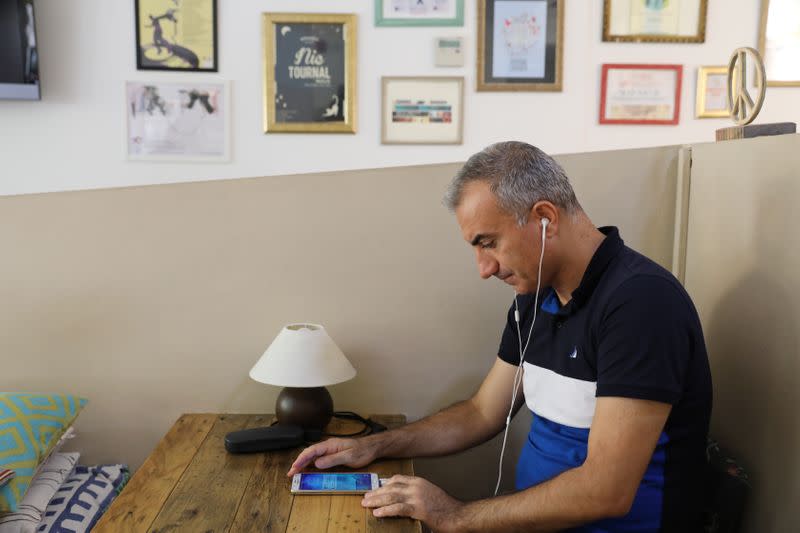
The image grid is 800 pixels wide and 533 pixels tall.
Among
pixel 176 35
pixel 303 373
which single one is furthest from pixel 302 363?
pixel 176 35

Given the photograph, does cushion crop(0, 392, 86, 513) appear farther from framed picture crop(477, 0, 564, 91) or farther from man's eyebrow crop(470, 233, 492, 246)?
framed picture crop(477, 0, 564, 91)

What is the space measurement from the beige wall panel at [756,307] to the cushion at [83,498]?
140cm

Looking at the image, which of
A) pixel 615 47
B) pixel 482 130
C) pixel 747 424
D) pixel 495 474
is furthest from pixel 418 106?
pixel 747 424

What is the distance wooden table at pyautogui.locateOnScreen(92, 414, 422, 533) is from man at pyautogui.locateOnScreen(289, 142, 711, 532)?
0.05 meters

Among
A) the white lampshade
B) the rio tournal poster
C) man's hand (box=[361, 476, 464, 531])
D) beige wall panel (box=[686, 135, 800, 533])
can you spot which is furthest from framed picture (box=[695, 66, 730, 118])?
man's hand (box=[361, 476, 464, 531])

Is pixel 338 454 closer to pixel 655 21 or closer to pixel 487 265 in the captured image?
pixel 487 265

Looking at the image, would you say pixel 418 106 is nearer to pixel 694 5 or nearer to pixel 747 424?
pixel 694 5

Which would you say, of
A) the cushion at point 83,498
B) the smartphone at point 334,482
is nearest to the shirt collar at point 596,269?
the smartphone at point 334,482

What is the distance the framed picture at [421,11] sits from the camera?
2.71 m

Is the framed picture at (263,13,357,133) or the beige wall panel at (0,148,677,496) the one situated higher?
the framed picture at (263,13,357,133)

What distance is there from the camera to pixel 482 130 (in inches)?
110

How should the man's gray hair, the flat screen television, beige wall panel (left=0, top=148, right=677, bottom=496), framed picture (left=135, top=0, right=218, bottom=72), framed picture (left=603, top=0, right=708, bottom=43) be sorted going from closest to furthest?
1. the man's gray hair
2. beige wall panel (left=0, top=148, right=677, bottom=496)
3. the flat screen television
4. framed picture (left=135, top=0, right=218, bottom=72)
5. framed picture (left=603, top=0, right=708, bottom=43)

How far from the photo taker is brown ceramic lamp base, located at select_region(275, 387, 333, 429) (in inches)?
64.5

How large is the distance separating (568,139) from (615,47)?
392mm
